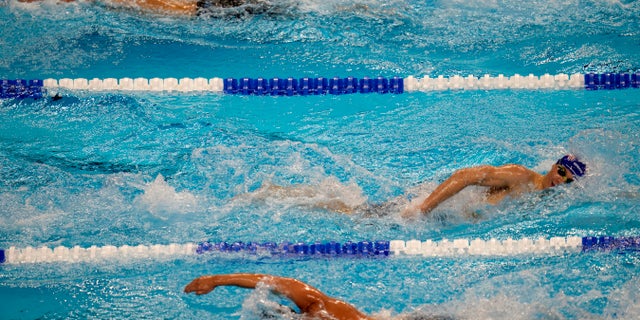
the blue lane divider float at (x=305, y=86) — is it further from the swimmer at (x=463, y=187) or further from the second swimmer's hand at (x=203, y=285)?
the second swimmer's hand at (x=203, y=285)

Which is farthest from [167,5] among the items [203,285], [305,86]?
[203,285]

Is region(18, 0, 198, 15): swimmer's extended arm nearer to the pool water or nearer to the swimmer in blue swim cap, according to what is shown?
the pool water

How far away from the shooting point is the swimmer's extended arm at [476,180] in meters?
3.52

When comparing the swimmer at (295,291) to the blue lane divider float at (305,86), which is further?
the blue lane divider float at (305,86)

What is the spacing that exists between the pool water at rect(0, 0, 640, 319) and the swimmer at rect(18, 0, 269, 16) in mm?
91

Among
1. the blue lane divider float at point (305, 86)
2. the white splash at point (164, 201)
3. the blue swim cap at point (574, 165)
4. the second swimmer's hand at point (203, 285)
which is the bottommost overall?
the second swimmer's hand at point (203, 285)

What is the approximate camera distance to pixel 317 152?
14.1 feet

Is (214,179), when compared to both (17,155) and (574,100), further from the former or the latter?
(574,100)

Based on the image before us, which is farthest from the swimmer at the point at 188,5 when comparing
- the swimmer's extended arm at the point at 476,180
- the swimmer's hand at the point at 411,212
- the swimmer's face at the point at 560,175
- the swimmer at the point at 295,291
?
the swimmer at the point at 295,291

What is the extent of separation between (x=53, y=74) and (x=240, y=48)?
47.5 inches

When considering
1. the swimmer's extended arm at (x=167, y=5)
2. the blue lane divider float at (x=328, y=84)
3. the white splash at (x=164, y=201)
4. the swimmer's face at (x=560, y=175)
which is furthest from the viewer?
the swimmer's extended arm at (x=167, y=5)

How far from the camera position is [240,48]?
17.3 feet

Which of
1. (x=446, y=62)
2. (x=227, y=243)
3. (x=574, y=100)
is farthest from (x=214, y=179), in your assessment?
(x=574, y=100)

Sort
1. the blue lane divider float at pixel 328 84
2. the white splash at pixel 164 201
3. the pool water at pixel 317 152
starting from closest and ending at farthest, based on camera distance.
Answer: the pool water at pixel 317 152, the white splash at pixel 164 201, the blue lane divider float at pixel 328 84
